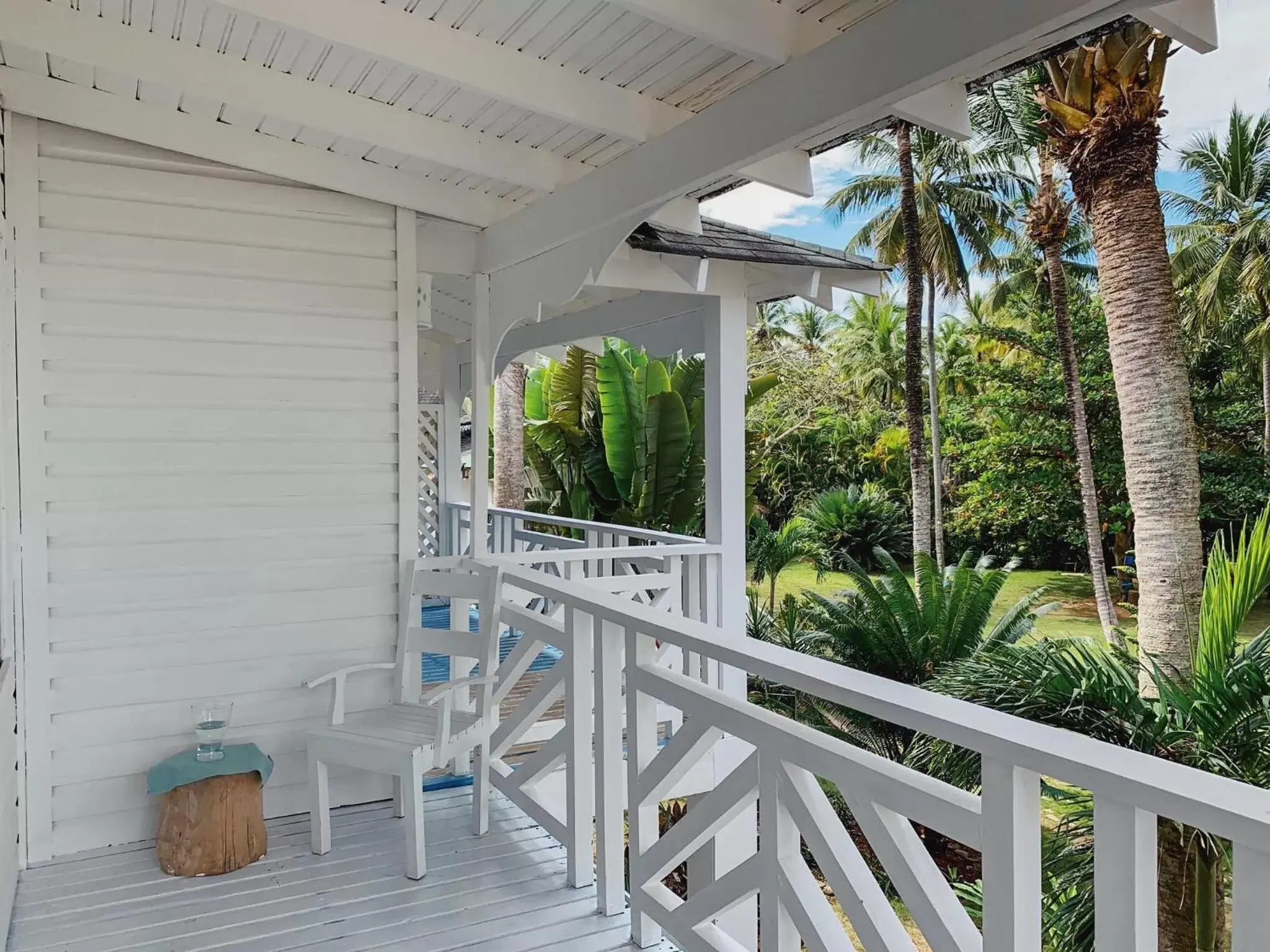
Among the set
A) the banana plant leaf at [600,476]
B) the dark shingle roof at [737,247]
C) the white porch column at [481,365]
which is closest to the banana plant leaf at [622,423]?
the banana plant leaf at [600,476]

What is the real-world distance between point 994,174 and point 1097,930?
2092 centimetres

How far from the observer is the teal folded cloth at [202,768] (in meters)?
3.25

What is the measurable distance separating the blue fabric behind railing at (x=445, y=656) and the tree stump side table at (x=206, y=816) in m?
2.07

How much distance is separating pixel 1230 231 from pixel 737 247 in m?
19.3

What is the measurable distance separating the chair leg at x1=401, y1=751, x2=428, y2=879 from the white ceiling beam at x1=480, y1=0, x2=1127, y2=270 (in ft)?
6.47

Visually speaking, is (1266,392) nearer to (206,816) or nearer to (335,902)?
(335,902)

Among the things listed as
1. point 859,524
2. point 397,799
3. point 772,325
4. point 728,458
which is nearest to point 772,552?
point 859,524

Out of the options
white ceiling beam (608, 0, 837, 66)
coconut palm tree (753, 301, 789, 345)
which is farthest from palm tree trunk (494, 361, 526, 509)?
coconut palm tree (753, 301, 789, 345)

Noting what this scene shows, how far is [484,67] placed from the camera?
9.48ft

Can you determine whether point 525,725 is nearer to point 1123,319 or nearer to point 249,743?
point 249,743

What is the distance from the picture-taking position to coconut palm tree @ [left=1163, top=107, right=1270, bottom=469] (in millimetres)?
16984

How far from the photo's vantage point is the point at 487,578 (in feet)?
12.1

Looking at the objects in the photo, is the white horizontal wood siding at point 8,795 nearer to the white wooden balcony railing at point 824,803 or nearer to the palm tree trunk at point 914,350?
the white wooden balcony railing at point 824,803

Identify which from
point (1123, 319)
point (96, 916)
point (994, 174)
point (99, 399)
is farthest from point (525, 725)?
point (994, 174)
